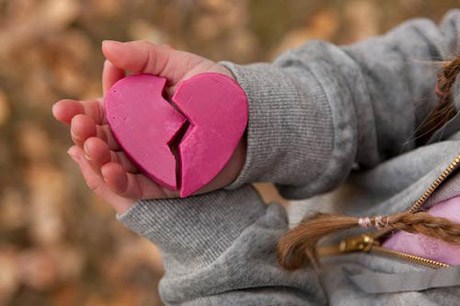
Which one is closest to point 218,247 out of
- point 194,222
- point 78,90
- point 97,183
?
point 194,222

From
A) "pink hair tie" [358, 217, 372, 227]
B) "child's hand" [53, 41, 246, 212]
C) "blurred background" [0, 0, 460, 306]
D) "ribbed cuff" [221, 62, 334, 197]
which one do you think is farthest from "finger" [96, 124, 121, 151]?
"blurred background" [0, 0, 460, 306]

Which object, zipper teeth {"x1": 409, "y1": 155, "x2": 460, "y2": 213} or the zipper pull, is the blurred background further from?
zipper teeth {"x1": 409, "y1": 155, "x2": 460, "y2": 213}

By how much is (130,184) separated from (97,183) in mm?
45

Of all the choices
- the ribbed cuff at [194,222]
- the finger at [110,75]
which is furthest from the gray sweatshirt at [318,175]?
the finger at [110,75]

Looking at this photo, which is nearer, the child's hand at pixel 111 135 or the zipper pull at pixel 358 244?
the child's hand at pixel 111 135

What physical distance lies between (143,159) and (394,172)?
1.01ft

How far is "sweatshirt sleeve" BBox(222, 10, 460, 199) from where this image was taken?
2.18 feet

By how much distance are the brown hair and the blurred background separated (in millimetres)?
718

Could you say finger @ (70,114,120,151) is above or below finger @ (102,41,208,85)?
below

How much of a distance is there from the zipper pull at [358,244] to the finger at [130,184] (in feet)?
0.73

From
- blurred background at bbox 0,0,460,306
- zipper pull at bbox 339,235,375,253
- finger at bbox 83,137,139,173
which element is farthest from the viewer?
blurred background at bbox 0,0,460,306

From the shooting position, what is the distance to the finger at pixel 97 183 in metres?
0.62

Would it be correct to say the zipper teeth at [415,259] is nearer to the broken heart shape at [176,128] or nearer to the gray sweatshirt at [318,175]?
the gray sweatshirt at [318,175]

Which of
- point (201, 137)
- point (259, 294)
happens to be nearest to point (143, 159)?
point (201, 137)
